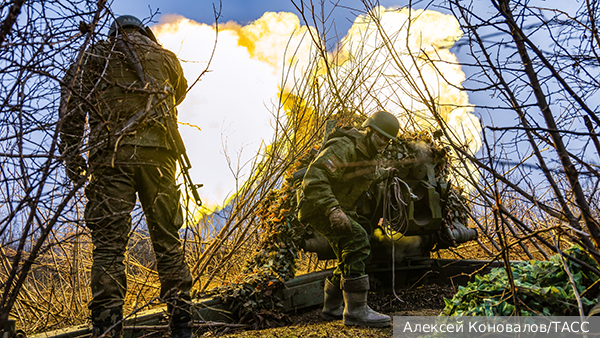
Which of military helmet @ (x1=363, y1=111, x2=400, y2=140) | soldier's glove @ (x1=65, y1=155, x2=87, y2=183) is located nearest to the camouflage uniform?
military helmet @ (x1=363, y1=111, x2=400, y2=140)

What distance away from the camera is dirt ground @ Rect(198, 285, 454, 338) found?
3.26 metres

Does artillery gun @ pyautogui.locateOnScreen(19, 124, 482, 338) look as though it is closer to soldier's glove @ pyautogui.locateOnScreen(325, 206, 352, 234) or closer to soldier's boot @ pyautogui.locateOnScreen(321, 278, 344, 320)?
soldier's boot @ pyautogui.locateOnScreen(321, 278, 344, 320)

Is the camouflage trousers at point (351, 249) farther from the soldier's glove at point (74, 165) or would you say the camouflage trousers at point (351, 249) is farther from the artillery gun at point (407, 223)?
the soldier's glove at point (74, 165)

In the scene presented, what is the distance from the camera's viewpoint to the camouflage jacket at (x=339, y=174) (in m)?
3.64

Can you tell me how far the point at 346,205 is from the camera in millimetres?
4195

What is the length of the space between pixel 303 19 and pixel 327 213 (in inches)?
110

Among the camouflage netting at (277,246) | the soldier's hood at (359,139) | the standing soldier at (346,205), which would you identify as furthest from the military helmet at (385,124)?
the camouflage netting at (277,246)

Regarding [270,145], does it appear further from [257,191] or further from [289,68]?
[289,68]

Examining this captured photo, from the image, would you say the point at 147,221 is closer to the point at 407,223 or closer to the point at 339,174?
the point at 339,174

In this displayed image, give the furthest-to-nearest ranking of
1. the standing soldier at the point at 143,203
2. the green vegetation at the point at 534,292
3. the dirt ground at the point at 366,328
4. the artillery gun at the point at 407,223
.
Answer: the artillery gun at the point at 407,223 → the dirt ground at the point at 366,328 → the standing soldier at the point at 143,203 → the green vegetation at the point at 534,292

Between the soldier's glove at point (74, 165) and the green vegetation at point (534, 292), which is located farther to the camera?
the green vegetation at point (534, 292)

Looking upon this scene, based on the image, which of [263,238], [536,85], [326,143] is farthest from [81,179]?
[263,238]

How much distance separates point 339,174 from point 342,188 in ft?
1.19

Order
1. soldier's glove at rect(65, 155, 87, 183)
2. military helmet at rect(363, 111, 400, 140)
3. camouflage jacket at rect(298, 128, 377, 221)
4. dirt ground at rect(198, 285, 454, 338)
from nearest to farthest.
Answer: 1. soldier's glove at rect(65, 155, 87, 183)
2. dirt ground at rect(198, 285, 454, 338)
3. camouflage jacket at rect(298, 128, 377, 221)
4. military helmet at rect(363, 111, 400, 140)
